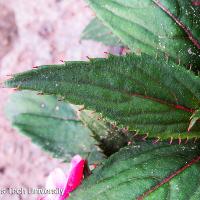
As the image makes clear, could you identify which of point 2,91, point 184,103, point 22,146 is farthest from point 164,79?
point 2,91

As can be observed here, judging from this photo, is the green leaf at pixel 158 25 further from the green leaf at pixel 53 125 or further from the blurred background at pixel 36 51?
the blurred background at pixel 36 51

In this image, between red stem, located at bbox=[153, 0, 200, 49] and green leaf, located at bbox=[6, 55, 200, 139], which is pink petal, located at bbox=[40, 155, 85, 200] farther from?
red stem, located at bbox=[153, 0, 200, 49]

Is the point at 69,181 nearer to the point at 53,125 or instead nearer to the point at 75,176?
the point at 75,176

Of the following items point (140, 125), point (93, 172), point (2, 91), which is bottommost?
point (2, 91)

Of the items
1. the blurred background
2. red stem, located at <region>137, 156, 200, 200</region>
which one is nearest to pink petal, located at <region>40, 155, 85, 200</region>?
red stem, located at <region>137, 156, 200, 200</region>

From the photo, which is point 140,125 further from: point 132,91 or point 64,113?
point 64,113
